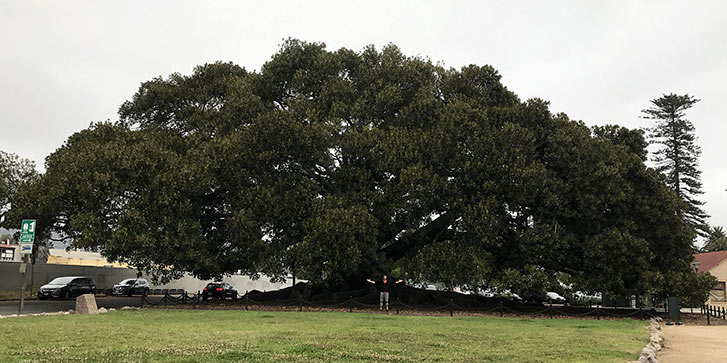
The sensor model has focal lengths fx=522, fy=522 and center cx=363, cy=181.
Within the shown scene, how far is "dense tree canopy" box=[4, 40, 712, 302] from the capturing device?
80.0ft

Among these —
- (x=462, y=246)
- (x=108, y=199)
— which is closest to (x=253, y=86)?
(x=108, y=199)

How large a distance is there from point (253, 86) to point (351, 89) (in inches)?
235

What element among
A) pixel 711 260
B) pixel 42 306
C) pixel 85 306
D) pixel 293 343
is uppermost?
pixel 711 260

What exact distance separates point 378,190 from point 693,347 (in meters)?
16.7

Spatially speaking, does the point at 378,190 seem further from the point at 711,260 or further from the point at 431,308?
the point at 711,260

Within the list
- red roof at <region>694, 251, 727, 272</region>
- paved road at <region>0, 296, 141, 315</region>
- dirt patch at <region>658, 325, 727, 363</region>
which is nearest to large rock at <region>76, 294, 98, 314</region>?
paved road at <region>0, 296, 141, 315</region>

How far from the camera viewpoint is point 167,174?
24453mm

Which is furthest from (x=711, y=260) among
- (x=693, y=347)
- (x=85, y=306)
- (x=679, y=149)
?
(x=85, y=306)

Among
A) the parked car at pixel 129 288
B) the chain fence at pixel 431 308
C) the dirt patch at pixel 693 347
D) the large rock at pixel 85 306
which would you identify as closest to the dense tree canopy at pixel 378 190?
the chain fence at pixel 431 308

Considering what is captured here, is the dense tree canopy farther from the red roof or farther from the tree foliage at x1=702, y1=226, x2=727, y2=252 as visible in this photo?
the tree foliage at x1=702, y1=226, x2=727, y2=252

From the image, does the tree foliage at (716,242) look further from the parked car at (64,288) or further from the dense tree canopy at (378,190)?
the parked car at (64,288)

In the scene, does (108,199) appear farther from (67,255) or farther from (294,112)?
(67,255)

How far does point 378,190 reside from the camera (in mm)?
28031

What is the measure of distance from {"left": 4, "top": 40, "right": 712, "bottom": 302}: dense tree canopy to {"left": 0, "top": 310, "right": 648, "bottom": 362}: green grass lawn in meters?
8.31
